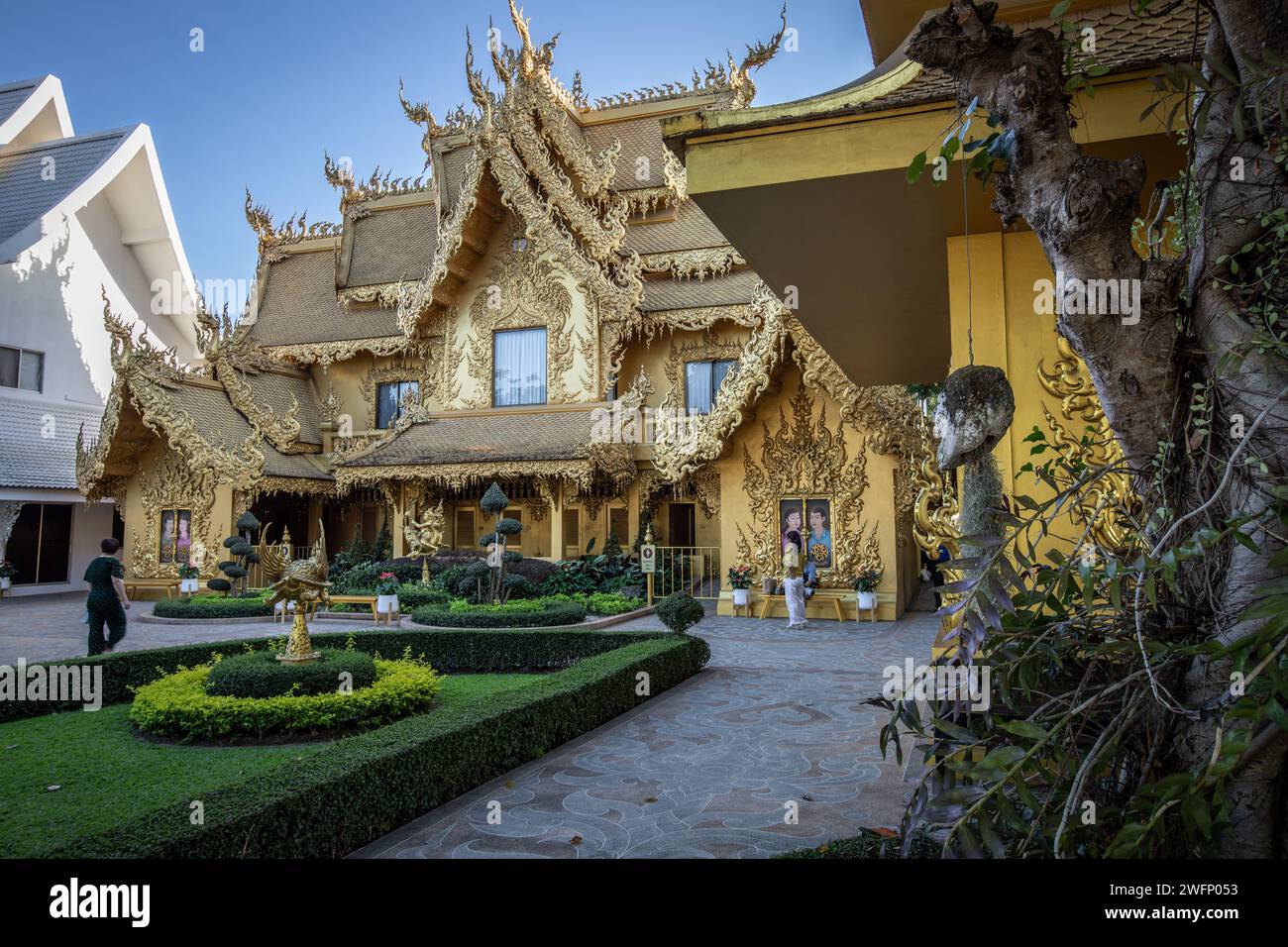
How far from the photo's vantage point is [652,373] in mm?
21328

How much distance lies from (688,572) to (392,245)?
548 inches

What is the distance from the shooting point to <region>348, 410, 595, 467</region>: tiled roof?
18594mm

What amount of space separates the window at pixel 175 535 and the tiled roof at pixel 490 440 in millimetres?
4802

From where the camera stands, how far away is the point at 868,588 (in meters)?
14.9

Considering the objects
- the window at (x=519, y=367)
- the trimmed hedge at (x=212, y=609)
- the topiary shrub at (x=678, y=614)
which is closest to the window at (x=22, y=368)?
the trimmed hedge at (x=212, y=609)

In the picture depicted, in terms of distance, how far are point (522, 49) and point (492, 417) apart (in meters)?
9.33

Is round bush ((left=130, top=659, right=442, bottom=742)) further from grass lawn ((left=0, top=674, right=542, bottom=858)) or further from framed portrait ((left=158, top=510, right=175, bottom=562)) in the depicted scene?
framed portrait ((left=158, top=510, right=175, bottom=562))

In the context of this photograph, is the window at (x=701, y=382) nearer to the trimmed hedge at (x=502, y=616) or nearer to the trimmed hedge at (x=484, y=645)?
the trimmed hedge at (x=502, y=616)

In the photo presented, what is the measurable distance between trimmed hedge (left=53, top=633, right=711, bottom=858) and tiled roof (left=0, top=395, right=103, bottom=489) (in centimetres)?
1919

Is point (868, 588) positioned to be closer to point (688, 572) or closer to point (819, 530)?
point (819, 530)

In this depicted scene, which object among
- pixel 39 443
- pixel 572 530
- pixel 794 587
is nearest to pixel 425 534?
pixel 572 530

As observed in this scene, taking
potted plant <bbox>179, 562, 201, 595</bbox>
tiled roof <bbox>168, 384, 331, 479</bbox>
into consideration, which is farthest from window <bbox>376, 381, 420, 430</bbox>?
potted plant <bbox>179, 562, 201, 595</bbox>
